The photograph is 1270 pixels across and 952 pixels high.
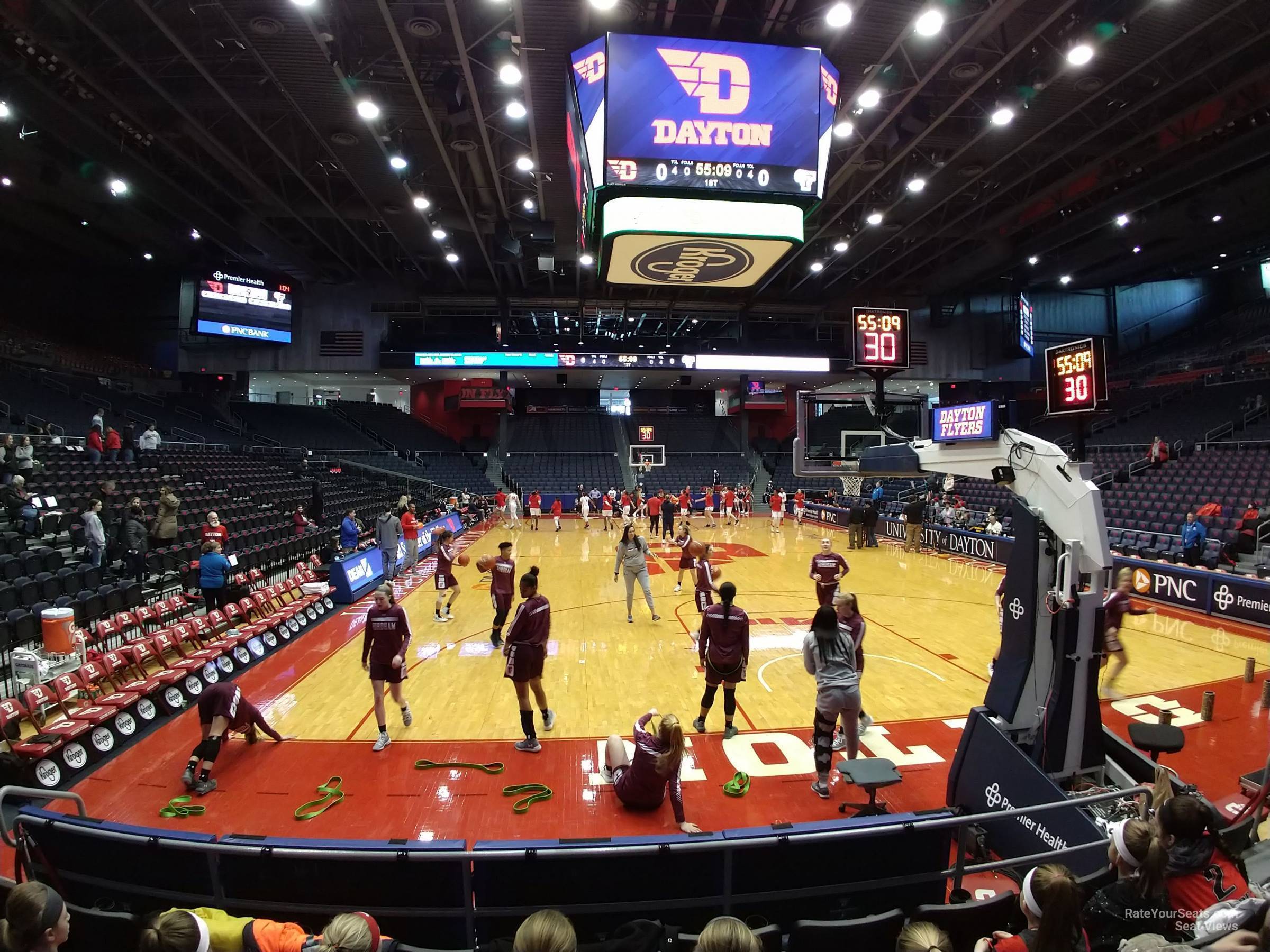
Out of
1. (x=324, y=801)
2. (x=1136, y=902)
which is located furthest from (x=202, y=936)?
(x=1136, y=902)

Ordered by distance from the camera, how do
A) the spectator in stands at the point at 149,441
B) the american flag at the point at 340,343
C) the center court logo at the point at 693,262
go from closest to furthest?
the center court logo at the point at 693,262
the spectator in stands at the point at 149,441
the american flag at the point at 340,343

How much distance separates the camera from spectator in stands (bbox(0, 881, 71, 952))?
2562mm

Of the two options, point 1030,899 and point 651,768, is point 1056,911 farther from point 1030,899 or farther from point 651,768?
point 651,768

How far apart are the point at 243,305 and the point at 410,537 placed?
58.1ft

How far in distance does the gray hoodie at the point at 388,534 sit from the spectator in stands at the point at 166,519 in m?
4.02

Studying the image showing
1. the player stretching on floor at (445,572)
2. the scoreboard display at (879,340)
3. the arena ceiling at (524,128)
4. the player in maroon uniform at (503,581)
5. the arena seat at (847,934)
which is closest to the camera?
the arena seat at (847,934)

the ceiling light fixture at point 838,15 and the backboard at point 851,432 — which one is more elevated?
the ceiling light fixture at point 838,15

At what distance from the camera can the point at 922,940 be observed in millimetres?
2656

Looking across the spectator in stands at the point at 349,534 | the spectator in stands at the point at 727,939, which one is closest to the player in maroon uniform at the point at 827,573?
the spectator in stands at the point at 727,939

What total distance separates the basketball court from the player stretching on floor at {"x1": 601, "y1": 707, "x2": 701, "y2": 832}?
171 mm

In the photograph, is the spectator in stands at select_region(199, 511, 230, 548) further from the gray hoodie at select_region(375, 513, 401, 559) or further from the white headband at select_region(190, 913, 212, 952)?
the white headband at select_region(190, 913, 212, 952)

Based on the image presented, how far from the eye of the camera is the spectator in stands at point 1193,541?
14.6 metres

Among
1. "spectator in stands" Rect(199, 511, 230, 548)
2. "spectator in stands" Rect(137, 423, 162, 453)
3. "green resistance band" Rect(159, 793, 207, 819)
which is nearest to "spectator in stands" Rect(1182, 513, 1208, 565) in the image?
"green resistance band" Rect(159, 793, 207, 819)

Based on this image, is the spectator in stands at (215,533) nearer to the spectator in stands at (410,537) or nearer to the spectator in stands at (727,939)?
the spectator in stands at (410,537)
